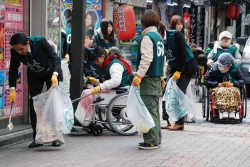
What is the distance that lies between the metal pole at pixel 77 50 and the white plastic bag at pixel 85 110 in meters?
0.63

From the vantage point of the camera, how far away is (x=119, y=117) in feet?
36.6

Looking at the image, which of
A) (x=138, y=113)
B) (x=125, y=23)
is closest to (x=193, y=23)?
(x=125, y=23)

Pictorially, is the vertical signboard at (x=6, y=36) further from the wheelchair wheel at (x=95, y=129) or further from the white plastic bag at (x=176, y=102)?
the white plastic bag at (x=176, y=102)

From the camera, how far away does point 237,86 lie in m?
13.1

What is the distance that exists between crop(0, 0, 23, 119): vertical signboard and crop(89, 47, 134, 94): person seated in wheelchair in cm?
134

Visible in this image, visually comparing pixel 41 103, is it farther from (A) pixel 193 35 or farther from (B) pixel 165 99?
(A) pixel 193 35

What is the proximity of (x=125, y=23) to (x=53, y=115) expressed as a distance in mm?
8190

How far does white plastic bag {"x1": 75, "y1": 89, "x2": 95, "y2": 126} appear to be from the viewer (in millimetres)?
11016

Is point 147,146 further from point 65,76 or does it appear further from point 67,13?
point 67,13

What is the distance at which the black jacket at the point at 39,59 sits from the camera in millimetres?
9641

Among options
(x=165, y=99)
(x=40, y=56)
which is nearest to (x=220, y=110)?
(x=165, y=99)

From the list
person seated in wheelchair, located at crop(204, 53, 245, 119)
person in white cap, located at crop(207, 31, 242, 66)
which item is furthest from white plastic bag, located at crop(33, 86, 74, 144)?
person in white cap, located at crop(207, 31, 242, 66)

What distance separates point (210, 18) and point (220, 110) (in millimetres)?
19248

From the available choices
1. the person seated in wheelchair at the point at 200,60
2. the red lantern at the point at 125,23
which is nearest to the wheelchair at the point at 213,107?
the person seated in wheelchair at the point at 200,60
